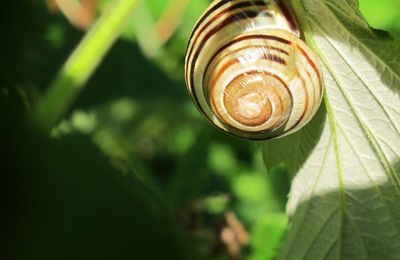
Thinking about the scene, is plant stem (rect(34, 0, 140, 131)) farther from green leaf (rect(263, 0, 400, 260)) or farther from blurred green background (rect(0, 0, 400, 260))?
green leaf (rect(263, 0, 400, 260))

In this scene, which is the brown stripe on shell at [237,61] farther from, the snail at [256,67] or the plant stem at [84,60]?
the plant stem at [84,60]

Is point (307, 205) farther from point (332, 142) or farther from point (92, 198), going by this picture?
point (92, 198)

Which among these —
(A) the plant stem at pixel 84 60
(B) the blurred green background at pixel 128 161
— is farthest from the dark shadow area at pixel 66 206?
(A) the plant stem at pixel 84 60

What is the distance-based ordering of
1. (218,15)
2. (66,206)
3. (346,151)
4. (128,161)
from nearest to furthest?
(66,206) → (218,15) → (346,151) → (128,161)

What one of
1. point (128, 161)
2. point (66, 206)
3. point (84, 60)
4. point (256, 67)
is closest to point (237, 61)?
point (256, 67)

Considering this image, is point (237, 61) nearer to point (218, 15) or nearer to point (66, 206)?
point (218, 15)

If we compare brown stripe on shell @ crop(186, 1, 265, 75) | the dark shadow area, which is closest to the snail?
brown stripe on shell @ crop(186, 1, 265, 75)
